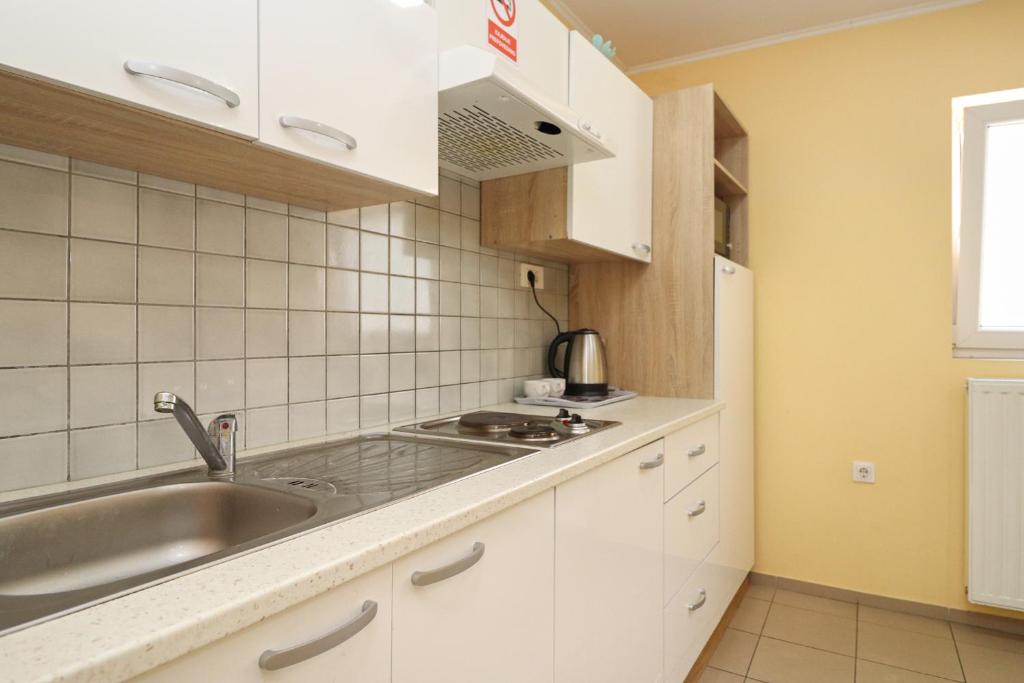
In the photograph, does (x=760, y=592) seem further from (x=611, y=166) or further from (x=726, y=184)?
(x=611, y=166)

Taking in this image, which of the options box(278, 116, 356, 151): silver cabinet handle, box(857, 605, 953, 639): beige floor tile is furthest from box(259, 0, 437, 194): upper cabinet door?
box(857, 605, 953, 639): beige floor tile

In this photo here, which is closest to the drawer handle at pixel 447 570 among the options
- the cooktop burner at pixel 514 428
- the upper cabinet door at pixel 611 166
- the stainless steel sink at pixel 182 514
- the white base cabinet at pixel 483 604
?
the white base cabinet at pixel 483 604

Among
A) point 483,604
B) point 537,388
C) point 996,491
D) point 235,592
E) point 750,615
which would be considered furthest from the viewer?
point 750,615

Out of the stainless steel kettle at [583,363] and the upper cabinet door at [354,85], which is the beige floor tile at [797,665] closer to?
the stainless steel kettle at [583,363]

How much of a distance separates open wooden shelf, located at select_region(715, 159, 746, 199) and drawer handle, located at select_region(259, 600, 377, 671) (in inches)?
86.7

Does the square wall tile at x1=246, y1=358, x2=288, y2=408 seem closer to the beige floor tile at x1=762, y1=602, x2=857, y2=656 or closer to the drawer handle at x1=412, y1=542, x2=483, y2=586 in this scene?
the drawer handle at x1=412, y1=542, x2=483, y2=586

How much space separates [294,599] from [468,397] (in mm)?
1358

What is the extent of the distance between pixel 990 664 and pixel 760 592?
2.69 ft

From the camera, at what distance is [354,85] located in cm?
108

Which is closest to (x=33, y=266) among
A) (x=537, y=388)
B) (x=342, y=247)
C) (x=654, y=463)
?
(x=342, y=247)

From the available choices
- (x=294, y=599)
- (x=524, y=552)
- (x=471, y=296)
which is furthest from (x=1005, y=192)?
(x=294, y=599)

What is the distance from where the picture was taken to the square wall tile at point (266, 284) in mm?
1287

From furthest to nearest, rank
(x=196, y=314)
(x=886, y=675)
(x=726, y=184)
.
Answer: (x=726, y=184), (x=886, y=675), (x=196, y=314)

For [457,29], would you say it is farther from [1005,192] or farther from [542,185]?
[1005,192]
